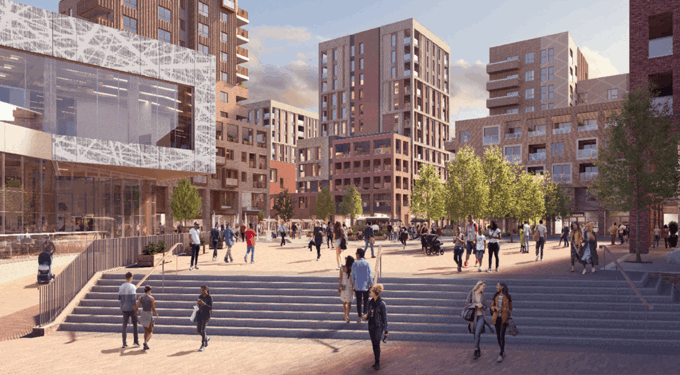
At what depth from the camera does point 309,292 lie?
54.6 ft

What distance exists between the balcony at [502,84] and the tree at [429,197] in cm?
3278

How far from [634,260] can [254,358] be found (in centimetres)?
1883

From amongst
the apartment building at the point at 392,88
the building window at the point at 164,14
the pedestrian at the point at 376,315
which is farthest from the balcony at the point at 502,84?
the pedestrian at the point at 376,315

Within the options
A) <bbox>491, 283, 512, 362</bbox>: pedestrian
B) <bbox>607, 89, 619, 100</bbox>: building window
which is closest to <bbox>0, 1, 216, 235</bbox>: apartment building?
<bbox>491, 283, 512, 362</bbox>: pedestrian

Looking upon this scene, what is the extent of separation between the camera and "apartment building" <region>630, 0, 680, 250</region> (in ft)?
88.6

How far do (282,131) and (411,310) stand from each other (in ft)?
360

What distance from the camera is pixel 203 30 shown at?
64.3 m

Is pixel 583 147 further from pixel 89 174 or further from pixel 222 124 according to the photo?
pixel 89 174

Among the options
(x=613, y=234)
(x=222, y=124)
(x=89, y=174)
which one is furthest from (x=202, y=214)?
(x=613, y=234)

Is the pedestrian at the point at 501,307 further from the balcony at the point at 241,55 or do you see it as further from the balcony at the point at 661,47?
the balcony at the point at 241,55

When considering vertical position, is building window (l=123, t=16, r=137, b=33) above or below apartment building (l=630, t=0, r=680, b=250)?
above

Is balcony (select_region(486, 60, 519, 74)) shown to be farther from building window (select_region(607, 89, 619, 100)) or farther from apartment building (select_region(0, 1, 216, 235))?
apartment building (select_region(0, 1, 216, 235))

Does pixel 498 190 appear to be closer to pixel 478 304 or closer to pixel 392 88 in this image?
pixel 478 304

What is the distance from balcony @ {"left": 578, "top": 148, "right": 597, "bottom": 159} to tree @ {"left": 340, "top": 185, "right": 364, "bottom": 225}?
3598cm
